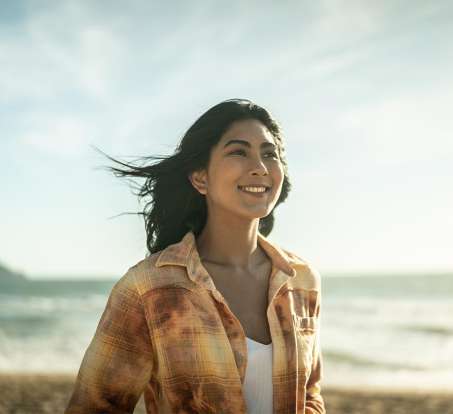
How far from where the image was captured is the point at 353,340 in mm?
16703

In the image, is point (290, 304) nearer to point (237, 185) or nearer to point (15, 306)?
point (237, 185)

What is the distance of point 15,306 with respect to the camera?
100 feet

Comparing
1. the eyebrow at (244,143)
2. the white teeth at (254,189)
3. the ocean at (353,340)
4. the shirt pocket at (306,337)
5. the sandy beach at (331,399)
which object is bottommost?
the shirt pocket at (306,337)

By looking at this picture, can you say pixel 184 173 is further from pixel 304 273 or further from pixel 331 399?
pixel 331 399

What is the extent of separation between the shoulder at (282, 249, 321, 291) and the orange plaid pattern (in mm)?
307

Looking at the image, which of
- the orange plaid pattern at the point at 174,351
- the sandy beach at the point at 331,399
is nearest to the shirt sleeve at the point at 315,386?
the orange plaid pattern at the point at 174,351

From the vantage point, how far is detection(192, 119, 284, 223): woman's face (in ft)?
9.36

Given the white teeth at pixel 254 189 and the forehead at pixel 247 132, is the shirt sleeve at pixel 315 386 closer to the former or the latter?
the white teeth at pixel 254 189

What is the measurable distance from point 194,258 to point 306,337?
0.64 m

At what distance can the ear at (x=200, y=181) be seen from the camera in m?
3.09

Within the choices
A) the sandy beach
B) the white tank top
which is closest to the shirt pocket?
the white tank top

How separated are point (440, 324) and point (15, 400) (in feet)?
54.9

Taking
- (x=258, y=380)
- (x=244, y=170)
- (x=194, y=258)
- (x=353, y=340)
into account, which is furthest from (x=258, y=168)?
(x=353, y=340)

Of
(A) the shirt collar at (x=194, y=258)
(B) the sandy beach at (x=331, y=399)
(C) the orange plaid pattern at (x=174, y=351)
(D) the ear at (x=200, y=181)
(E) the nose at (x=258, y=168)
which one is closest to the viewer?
(C) the orange plaid pattern at (x=174, y=351)
